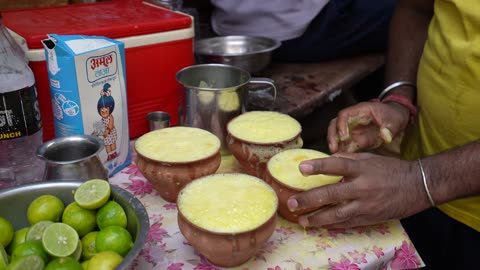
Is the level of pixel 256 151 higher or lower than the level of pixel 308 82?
higher

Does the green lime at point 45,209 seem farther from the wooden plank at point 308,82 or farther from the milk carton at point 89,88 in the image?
the wooden plank at point 308,82

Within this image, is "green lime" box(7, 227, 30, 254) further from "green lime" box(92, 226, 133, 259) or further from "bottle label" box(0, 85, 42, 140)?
"bottle label" box(0, 85, 42, 140)

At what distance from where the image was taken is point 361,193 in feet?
3.28

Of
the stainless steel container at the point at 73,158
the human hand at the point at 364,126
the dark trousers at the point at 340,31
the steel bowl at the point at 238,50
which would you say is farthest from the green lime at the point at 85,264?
the dark trousers at the point at 340,31

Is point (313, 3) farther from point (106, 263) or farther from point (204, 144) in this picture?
point (106, 263)

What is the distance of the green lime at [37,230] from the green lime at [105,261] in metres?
0.14

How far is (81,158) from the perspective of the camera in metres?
1.06

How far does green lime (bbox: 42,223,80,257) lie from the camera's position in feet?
2.71

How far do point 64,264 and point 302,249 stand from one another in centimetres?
48

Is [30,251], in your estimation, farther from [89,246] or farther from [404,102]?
[404,102]

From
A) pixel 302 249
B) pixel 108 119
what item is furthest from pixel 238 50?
pixel 302 249

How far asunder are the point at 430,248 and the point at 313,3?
48.2 inches

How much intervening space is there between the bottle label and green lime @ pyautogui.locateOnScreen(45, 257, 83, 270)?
41cm

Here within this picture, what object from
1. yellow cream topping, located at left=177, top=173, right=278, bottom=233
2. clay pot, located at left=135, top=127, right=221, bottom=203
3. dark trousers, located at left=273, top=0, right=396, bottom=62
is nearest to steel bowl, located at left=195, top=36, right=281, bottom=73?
dark trousers, located at left=273, top=0, right=396, bottom=62
